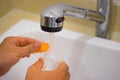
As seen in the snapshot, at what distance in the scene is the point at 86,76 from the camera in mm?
745

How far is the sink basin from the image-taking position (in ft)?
2.28

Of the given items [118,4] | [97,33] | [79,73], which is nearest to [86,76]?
[79,73]

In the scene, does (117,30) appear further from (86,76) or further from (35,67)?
(35,67)

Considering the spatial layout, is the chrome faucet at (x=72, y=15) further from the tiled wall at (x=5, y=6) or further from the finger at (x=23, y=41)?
the tiled wall at (x=5, y=6)

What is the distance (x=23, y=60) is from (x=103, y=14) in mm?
311

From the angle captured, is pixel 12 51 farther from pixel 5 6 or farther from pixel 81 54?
pixel 5 6

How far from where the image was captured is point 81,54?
2.39 ft

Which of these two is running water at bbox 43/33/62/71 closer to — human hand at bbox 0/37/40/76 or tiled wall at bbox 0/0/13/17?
human hand at bbox 0/37/40/76

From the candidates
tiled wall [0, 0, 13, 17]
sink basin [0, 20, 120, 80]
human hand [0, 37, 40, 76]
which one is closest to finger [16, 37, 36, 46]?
human hand [0, 37, 40, 76]

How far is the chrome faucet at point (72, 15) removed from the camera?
54cm

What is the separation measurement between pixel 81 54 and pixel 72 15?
17 centimetres

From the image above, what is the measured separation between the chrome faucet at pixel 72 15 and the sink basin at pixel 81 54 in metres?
0.05

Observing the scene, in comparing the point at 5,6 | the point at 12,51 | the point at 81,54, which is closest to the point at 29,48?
the point at 12,51

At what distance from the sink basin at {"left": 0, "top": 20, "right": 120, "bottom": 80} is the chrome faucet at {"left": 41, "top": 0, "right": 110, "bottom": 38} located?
0.05 m
